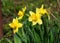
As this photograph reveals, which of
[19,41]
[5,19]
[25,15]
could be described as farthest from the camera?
A: [5,19]

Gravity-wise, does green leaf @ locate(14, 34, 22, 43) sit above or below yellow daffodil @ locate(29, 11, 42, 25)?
below

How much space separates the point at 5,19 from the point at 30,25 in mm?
2130

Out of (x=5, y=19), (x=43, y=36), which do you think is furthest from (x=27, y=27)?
(x=5, y=19)

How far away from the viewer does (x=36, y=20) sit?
2.33 metres

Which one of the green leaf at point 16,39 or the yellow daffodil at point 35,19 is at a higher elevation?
the yellow daffodil at point 35,19

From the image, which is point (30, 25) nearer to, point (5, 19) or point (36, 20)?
point (36, 20)

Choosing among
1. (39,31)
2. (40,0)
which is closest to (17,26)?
(39,31)

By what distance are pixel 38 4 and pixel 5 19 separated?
0.73m

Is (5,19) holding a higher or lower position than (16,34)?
lower

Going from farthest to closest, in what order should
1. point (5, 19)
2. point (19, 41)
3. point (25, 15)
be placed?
1. point (5, 19)
2. point (25, 15)
3. point (19, 41)

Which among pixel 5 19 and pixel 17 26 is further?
pixel 5 19

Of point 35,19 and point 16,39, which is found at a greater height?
point 35,19

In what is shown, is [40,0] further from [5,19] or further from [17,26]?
[17,26]

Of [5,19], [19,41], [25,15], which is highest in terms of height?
[25,15]
